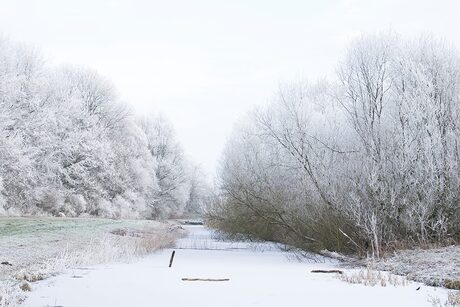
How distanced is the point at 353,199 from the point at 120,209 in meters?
26.1

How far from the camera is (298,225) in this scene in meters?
18.7

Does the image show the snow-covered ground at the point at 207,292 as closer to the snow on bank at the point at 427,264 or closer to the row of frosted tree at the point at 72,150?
the snow on bank at the point at 427,264

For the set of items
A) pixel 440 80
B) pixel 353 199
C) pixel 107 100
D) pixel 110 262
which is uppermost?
pixel 107 100

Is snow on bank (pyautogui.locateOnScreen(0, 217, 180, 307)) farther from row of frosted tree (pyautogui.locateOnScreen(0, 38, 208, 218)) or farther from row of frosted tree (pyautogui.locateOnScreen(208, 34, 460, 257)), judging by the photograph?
row of frosted tree (pyautogui.locateOnScreen(208, 34, 460, 257))

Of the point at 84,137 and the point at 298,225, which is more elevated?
the point at 84,137

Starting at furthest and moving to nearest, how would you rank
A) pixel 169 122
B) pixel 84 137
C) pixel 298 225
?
1. pixel 169 122
2. pixel 84 137
3. pixel 298 225

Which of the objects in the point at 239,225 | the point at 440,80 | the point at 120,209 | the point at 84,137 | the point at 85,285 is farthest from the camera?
the point at 120,209

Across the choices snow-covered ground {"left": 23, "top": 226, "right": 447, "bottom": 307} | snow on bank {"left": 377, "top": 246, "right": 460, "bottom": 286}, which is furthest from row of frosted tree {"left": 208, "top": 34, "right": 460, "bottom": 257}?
snow-covered ground {"left": 23, "top": 226, "right": 447, "bottom": 307}

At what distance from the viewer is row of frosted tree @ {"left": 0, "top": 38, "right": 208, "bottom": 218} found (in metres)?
26.1

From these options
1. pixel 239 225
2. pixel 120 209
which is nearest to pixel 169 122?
pixel 120 209

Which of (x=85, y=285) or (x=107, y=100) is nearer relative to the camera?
(x=85, y=285)

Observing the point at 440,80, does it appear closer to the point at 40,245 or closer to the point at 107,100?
the point at 40,245

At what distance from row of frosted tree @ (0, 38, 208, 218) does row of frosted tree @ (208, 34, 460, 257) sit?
1297cm

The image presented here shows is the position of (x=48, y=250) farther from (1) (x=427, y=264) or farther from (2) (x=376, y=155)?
(2) (x=376, y=155)
